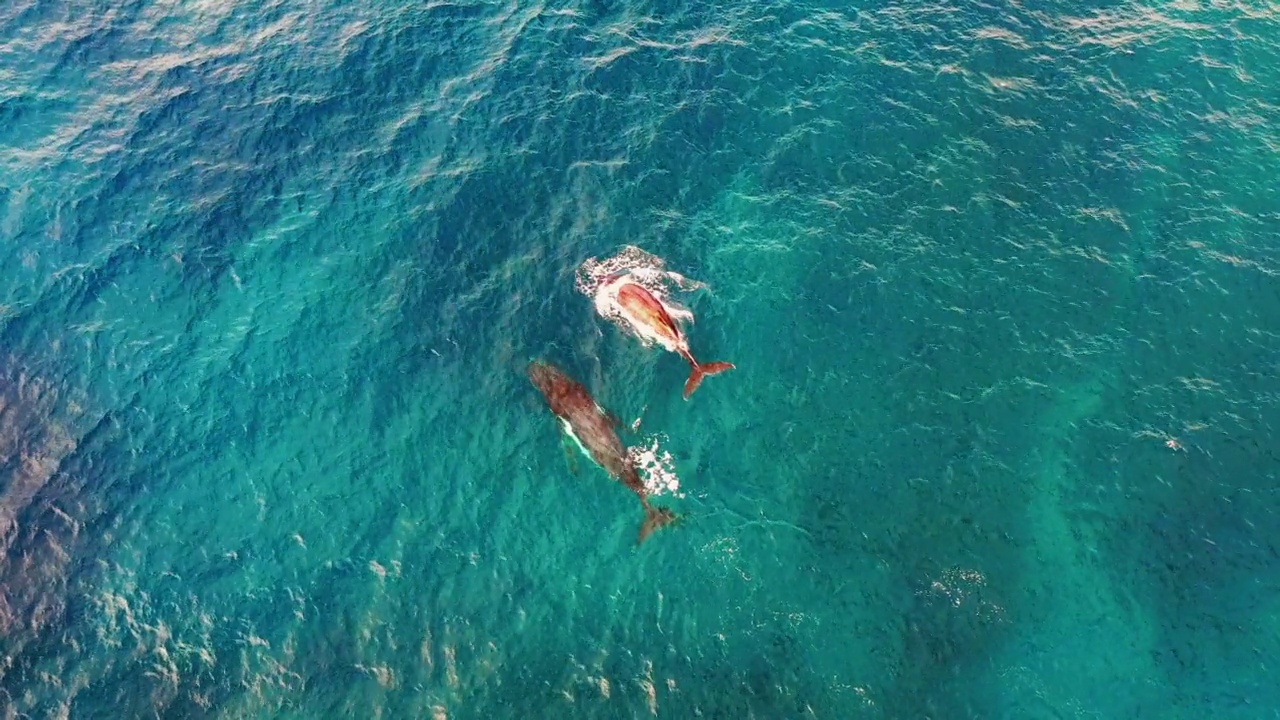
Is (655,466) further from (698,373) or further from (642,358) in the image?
(642,358)

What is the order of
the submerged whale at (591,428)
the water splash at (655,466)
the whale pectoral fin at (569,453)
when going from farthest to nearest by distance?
the whale pectoral fin at (569,453)
the water splash at (655,466)
the submerged whale at (591,428)

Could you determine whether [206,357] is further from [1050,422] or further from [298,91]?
[1050,422]

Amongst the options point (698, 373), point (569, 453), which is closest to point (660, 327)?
point (698, 373)

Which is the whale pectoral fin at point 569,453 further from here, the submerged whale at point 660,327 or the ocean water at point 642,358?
the submerged whale at point 660,327

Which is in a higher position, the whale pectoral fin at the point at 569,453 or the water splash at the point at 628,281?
the water splash at the point at 628,281

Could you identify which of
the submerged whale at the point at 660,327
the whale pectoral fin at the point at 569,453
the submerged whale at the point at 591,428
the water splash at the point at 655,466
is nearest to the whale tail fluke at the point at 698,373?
the submerged whale at the point at 660,327

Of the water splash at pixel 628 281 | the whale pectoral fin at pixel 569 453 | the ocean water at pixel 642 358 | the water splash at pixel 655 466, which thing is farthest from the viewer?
the water splash at pixel 628 281

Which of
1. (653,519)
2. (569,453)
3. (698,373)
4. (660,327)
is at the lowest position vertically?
(653,519)

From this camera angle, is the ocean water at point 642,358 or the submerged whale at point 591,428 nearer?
the ocean water at point 642,358
